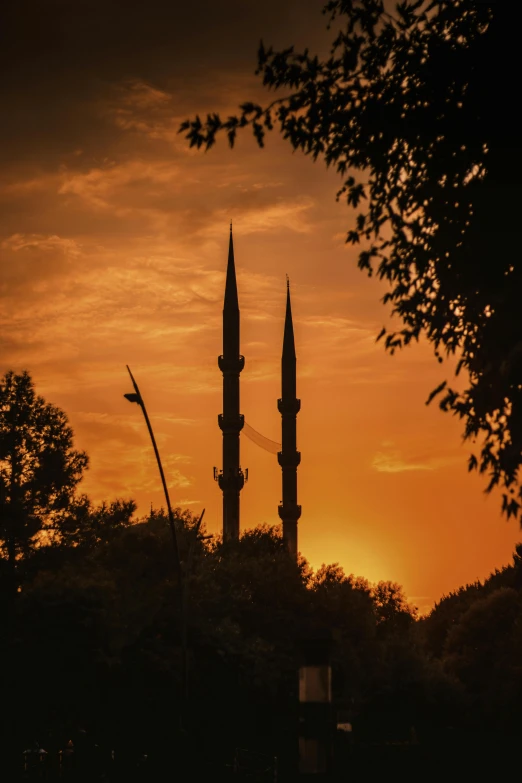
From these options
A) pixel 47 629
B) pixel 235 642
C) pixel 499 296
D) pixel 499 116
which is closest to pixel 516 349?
pixel 499 296

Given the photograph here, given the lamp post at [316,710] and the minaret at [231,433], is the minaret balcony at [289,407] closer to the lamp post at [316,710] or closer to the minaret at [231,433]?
the minaret at [231,433]

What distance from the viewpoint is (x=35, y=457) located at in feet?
195

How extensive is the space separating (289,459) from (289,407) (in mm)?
4972

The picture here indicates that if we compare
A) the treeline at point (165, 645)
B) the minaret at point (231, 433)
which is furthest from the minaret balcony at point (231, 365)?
the treeline at point (165, 645)

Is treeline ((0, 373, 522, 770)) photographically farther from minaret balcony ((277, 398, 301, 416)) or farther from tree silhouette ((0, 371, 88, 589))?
minaret balcony ((277, 398, 301, 416))

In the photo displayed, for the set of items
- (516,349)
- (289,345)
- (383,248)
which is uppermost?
(289,345)

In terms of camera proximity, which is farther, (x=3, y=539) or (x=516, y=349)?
(x=3, y=539)

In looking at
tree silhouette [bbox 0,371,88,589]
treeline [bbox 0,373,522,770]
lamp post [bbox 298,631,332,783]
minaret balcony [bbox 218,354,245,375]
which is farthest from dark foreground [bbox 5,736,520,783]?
minaret balcony [bbox 218,354,245,375]

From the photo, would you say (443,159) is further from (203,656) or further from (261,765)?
(203,656)

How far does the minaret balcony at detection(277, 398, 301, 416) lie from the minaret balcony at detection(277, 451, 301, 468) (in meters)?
3.72

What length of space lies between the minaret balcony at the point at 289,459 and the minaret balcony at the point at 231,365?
365 inches

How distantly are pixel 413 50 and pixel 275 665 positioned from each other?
149ft

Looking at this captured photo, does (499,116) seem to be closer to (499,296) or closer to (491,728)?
(499,296)

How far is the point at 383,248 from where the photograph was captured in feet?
49.3
